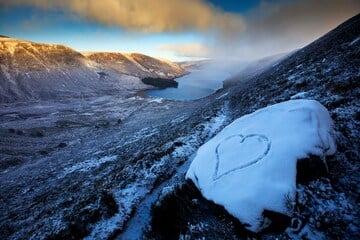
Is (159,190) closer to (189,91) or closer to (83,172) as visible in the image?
(83,172)

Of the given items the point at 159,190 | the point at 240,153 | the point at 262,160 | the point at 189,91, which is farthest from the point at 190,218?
the point at 189,91

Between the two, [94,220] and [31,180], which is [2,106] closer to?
[31,180]

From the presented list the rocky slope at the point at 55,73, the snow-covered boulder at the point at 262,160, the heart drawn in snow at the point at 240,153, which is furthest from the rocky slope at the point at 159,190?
the rocky slope at the point at 55,73

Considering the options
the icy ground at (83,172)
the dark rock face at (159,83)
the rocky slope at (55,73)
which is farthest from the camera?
the dark rock face at (159,83)

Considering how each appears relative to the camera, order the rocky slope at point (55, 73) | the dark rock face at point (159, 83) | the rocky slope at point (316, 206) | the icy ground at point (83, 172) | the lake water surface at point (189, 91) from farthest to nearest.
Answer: the dark rock face at point (159, 83)
the lake water surface at point (189, 91)
the rocky slope at point (55, 73)
the icy ground at point (83, 172)
the rocky slope at point (316, 206)

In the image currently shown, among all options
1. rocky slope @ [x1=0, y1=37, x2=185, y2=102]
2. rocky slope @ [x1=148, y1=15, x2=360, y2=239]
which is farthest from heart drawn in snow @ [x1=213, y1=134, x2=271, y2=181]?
rocky slope @ [x1=0, y1=37, x2=185, y2=102]

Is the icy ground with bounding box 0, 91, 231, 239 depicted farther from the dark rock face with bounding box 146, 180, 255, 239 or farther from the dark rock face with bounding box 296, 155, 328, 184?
the dark rock face with bounding box 296, 155, 328, 184

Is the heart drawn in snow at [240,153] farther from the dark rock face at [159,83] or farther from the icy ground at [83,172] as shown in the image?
the dark rock face at [159,83]

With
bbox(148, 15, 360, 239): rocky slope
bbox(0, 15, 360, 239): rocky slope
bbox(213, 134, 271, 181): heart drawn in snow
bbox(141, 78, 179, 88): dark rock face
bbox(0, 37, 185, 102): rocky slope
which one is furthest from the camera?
bbox(141, 78, 179, 88): dark rock face
